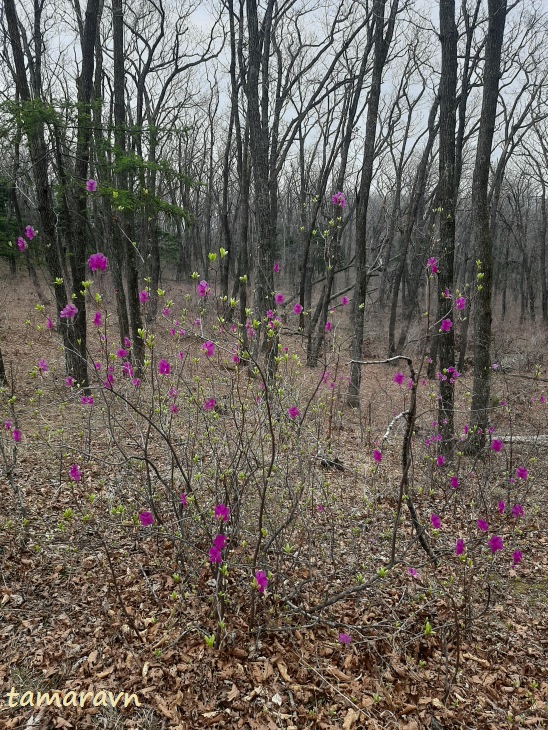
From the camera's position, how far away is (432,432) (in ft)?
19.8

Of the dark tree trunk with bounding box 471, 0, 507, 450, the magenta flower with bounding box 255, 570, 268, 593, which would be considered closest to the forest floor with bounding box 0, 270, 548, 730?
the magenta flower with bounding box 255, 570, 268, 593

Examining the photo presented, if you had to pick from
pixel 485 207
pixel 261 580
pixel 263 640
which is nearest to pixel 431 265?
pixel 485 207

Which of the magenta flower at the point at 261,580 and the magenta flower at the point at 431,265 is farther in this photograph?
the magenta flower at the point at 431,265

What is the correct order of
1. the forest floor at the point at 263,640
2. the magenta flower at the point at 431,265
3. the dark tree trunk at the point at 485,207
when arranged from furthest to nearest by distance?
the dark tree trunk at the point at 485,207 → the magenta flower at the point at 431,265 → the forest floor at the point at 263,640

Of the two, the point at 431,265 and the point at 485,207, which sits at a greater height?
the point at 485,207

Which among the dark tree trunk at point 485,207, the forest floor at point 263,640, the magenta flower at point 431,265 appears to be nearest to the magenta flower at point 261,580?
the forest floor at point 263,640

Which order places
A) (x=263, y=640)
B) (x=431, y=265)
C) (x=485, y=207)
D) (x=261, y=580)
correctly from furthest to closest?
(x=485, y=207) → (x=431, y=265) → (x=263, y=640) → (x=261, y=580)

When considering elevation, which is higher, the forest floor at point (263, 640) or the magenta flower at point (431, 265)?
the magenta flower at point (431, 265)

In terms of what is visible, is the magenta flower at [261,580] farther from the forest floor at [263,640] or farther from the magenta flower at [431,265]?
the magenta flower at [431,265]

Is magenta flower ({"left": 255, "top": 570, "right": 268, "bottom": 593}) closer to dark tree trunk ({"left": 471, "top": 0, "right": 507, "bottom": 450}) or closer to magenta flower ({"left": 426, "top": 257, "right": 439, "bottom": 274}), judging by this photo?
magenta flower ({"left": 426, "top": 257, "right": 439, "bottom": 274})

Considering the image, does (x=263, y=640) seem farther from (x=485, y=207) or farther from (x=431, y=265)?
(x=485, y=207)

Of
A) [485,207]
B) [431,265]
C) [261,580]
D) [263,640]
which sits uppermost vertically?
[485,207]

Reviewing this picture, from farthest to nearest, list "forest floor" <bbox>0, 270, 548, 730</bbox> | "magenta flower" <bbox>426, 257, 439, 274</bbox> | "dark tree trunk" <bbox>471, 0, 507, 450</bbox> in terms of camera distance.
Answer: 1. "dark tree trunk" <bbox>471, 0, 507, 450</bbox>
2. "magenta flower" <bbox>426, 257, 439, 274</bbox>
3. "forest floor" <bbox>0, 270, 548, 730</bbox>

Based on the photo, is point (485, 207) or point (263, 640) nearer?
point (263, 640)
